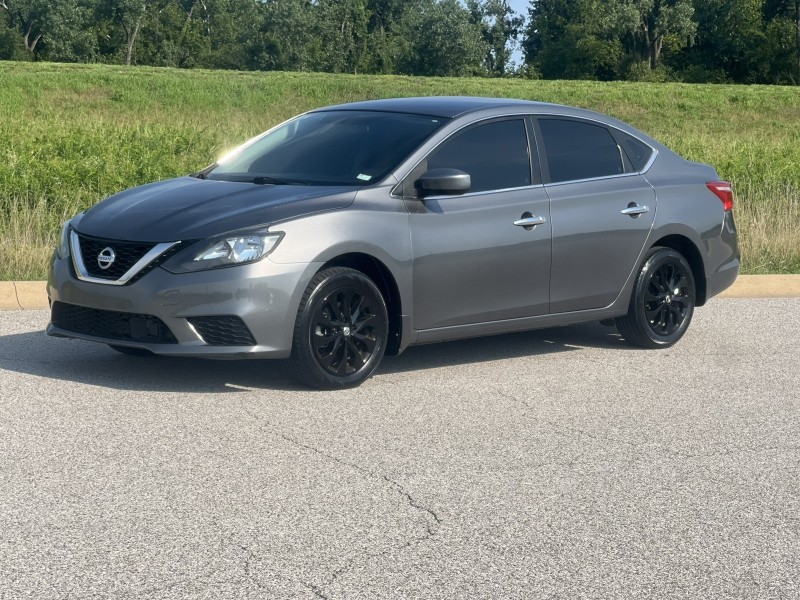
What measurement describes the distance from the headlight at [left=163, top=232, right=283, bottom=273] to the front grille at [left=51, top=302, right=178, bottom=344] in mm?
341

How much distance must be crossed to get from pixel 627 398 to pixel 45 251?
20.4 feet

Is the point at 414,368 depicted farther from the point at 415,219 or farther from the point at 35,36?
the point at 35,36

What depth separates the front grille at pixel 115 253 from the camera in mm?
7016

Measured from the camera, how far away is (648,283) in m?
8.88

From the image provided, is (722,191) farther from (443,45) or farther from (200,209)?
(443,45)

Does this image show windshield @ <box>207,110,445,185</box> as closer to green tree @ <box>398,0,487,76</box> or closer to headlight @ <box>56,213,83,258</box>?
headlight @ <box>56,213,83,258</box>

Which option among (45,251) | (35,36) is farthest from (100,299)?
(35,36)

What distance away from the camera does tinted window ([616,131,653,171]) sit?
9.00 meters

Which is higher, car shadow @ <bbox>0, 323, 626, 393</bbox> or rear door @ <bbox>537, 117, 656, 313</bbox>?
rear door @ <bbox>537, 117, 656, 313</bbox>

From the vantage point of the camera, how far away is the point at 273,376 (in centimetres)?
774

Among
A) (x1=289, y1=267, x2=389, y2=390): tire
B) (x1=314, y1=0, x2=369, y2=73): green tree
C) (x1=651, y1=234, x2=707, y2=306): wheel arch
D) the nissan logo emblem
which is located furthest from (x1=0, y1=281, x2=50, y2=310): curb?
(x1=314, y1=0, x2=369, y2=73): green tree

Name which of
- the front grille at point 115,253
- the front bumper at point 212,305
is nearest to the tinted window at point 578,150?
the front bumper at point 212,305

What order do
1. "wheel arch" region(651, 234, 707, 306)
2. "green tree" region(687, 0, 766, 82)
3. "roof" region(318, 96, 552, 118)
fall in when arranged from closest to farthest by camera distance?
1. "roof" region(318, 96, 552, 118)
2. "wheel arch" region(651, 234, 707, 306)
3. "green tree" region(687, 0, 766, 82)

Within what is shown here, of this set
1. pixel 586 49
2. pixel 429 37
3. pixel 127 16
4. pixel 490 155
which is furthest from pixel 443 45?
pixel 490 155
